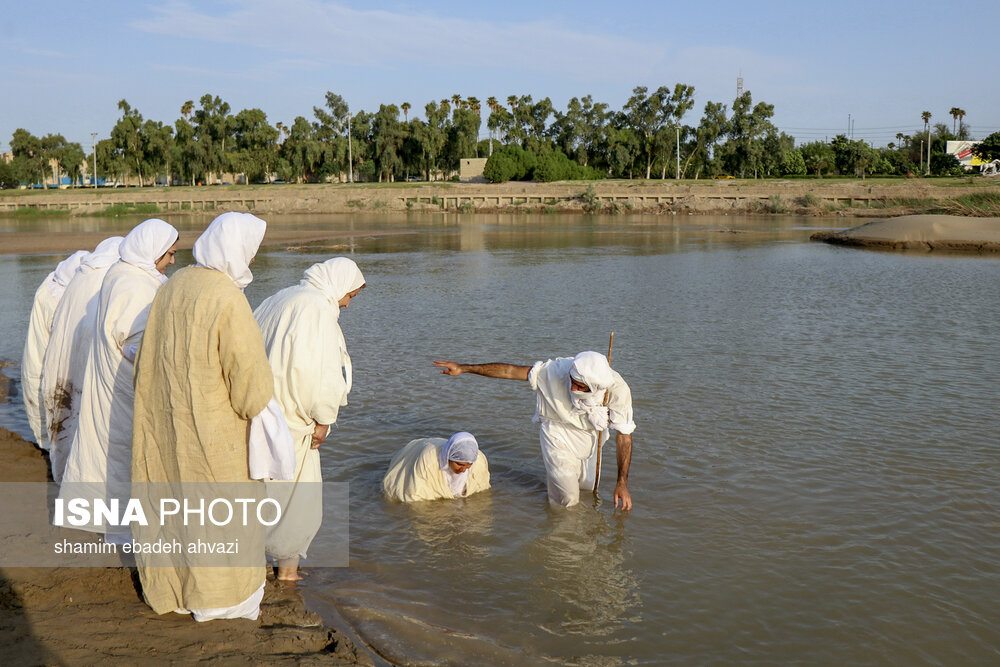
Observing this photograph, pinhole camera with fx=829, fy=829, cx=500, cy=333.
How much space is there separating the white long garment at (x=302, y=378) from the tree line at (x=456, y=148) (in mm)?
65931

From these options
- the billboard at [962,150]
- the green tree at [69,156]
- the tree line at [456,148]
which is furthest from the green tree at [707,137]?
the green tree at [69,156]

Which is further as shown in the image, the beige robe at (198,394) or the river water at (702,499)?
the river water at (702,499)

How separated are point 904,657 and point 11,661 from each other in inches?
163

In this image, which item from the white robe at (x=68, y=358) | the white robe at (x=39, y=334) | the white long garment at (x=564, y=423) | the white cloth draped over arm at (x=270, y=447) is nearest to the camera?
the white cloth draped over arm at (x=270, y=447)

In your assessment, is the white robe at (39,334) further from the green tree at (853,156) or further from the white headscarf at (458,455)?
the green tree at (853,156)

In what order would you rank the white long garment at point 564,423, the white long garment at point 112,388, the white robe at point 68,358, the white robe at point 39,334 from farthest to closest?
1. the white robe at point 39,334
2. the white long garment at point 564,423
3. the white robe at point 68,358
4. the white long garment at point 112,388

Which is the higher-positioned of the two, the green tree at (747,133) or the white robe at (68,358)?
the green tree at (747,133)

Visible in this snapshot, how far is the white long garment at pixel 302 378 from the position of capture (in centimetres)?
400

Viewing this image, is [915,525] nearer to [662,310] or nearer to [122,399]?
[122,399]

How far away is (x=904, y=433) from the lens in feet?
25.9

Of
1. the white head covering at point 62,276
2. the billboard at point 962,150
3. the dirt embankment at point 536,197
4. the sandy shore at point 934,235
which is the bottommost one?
the white head covering at point 62,276

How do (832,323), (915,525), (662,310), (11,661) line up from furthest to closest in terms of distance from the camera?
1. (662,310)
2. (832,323)
3. (915,525)
4. (11,661)

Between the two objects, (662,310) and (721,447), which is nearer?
(721,447)

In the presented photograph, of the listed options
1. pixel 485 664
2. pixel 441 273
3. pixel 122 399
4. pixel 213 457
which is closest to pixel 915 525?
pixel 485 664
